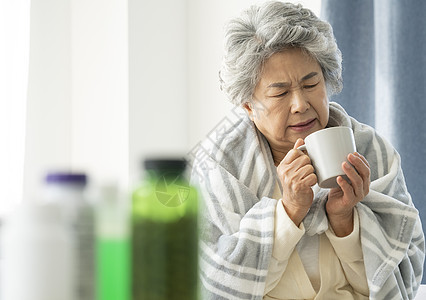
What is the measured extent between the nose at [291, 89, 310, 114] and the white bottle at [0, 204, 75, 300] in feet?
3.08

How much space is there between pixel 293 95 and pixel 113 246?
0.91m

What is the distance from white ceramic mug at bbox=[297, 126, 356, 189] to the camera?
1.20m

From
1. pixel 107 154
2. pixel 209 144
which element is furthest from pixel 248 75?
pixel 107 154

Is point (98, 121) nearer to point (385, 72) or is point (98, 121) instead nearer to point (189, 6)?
point (189, 6)

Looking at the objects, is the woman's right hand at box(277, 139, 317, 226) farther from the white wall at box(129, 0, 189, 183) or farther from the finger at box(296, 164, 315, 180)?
the white wall at box(129, 0, 189, 183)

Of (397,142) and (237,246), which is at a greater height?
(397,142)

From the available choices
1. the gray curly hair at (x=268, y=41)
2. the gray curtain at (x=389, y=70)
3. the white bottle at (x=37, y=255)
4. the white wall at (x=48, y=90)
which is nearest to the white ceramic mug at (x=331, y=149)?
the gray curly hair at (x=268, y=41)

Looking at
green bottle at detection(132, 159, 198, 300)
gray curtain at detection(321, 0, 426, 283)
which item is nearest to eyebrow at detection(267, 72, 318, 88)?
gray curtain at detection(321, 0, 426, 283)

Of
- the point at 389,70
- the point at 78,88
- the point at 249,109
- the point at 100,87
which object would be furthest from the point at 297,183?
the point at 78,88

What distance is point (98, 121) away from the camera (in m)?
2.92

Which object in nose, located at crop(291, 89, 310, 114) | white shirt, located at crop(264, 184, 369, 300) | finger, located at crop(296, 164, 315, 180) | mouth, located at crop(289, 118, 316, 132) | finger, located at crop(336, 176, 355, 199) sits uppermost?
nose, located at crop(291, 89, 310, 114)

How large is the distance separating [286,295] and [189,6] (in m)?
1.87

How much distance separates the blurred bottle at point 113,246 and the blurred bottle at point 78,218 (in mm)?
12

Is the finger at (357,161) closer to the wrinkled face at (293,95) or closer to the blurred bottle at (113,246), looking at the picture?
the wrinkled face at (293,95)
